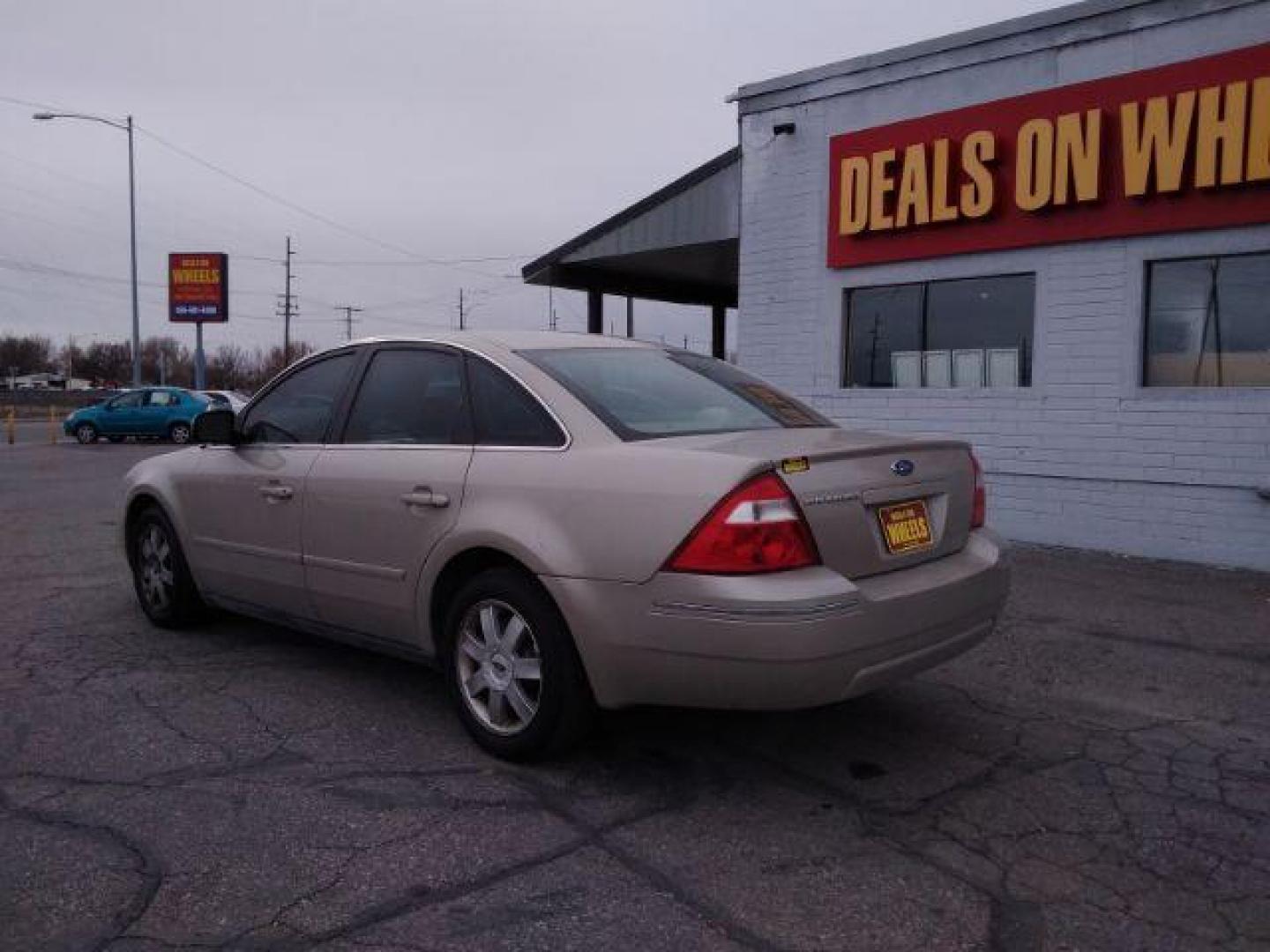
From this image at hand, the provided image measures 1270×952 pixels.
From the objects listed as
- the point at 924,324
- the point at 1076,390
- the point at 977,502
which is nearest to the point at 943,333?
the point at 924,324

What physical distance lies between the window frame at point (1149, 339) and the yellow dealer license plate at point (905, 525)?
219 inches

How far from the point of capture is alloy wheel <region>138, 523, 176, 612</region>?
5645 mm

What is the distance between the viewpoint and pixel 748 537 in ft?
10.4

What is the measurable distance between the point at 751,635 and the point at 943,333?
7.35 meters

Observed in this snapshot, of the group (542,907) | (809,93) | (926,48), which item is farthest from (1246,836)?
(809,93)

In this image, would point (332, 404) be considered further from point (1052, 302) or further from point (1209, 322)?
point (1209, 322)

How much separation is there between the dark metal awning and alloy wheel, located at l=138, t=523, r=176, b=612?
760cm

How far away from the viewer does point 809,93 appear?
10477mm

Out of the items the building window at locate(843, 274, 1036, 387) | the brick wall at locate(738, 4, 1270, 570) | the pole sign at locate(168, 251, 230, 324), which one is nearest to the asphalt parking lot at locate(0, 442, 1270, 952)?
the brick wall at locate(738, 4, 1270, 570)

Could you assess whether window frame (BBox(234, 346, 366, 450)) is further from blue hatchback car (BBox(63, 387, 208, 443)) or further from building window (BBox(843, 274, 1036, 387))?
blue hatchback car (BBox(63, 387, 208, 443))

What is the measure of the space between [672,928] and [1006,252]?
784 cm

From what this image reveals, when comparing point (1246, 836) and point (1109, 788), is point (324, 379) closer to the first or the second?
→ point (1109, 788)

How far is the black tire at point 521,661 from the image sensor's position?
3.52 metres

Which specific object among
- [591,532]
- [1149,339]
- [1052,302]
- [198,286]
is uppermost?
[198,286]
